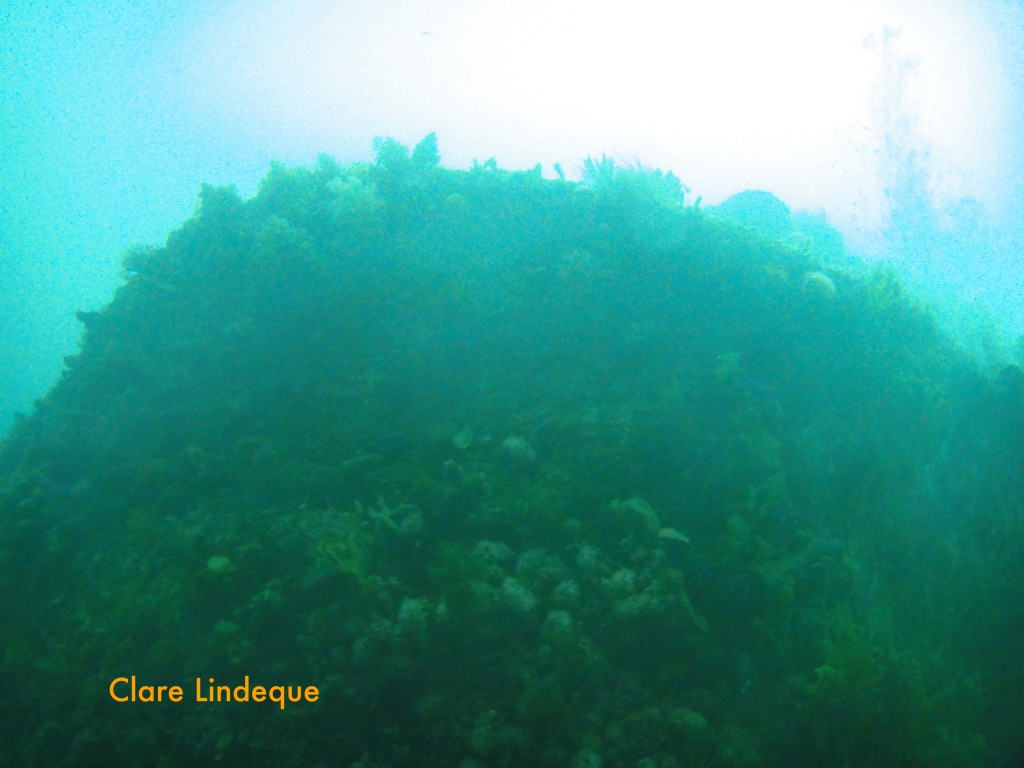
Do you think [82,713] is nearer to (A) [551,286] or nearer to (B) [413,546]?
(B) [413,546]

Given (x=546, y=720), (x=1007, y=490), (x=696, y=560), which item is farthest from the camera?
(x=1007, y=490)

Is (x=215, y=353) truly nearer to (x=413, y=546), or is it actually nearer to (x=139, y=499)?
(x=139, y=499)

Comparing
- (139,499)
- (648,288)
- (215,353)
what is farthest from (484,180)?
(139,499)

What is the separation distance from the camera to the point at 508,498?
7785 mm

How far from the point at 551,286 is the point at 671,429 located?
4.51 metres

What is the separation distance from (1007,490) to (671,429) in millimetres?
5989

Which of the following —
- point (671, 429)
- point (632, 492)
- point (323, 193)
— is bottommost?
point (632, 492)

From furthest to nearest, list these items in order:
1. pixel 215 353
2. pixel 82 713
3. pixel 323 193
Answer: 1. pixel 323 193
2. pixel 215 353
3. pixel 82 713

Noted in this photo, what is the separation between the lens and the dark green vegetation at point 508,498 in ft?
19.0

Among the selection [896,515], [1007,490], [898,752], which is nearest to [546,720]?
[898,752]

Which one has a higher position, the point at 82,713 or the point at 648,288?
the point at 648,288

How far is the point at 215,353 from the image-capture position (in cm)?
1105

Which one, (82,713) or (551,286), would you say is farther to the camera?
(551,286)

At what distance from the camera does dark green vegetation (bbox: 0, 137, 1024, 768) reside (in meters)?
5.79
